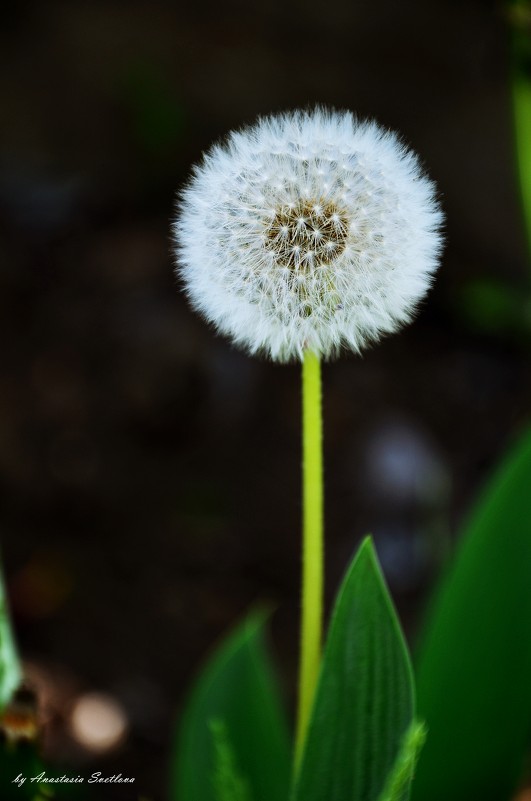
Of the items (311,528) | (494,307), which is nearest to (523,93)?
(494,307)

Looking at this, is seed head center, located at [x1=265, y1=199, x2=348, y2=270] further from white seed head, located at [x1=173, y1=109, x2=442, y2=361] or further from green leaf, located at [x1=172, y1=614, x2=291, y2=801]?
green leaf, located at [x1=172, y1=614, x2=291, y2=801]

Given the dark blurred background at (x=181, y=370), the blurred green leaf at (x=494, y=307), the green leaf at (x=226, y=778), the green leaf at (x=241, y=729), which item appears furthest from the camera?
the blurred green leaf at (x=494, y=307)

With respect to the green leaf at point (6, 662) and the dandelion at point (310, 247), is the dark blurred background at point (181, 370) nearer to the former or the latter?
the green leaf at point (6, 662)

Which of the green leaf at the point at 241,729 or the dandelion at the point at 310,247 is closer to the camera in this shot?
the dandelion at the point at 310,247

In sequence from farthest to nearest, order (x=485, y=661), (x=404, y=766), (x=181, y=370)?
1. (x=181, y=370)
2. (x=485, y=661)
3. (x=404, y=766)

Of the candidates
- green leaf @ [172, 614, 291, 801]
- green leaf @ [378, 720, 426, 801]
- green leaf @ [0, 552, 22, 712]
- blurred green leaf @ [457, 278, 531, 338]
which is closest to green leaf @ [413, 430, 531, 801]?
green leaf @ [172, 614, 291, 801]

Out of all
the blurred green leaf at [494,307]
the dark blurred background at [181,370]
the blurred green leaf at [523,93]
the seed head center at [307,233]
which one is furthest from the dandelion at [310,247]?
the blurred green leaf at [494,307]

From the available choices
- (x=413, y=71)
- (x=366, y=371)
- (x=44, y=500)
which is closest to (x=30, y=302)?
(x=44, y=500)

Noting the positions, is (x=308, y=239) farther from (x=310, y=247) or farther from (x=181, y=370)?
(x=181, y=370)
